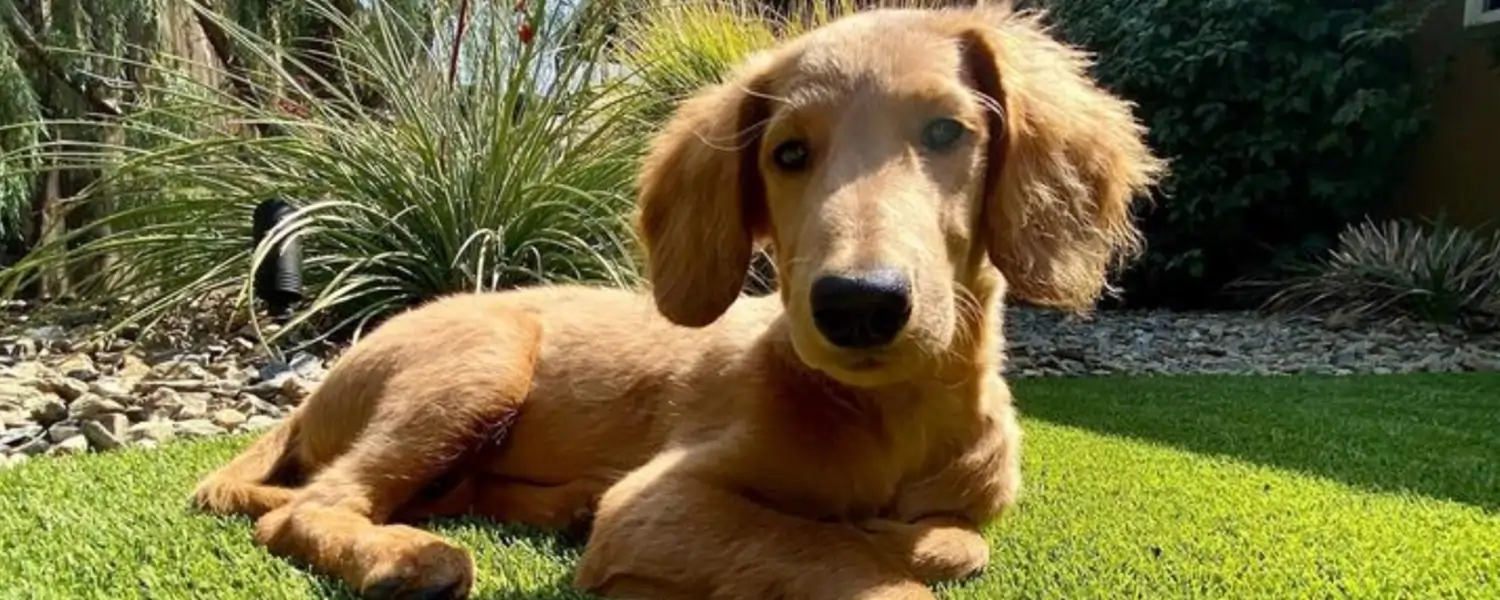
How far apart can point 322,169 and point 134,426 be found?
5.32 ft

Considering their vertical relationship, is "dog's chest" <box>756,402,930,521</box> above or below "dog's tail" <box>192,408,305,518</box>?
above

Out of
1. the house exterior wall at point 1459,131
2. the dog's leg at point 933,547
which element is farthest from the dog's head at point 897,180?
the house exterior wall at point 1459,131

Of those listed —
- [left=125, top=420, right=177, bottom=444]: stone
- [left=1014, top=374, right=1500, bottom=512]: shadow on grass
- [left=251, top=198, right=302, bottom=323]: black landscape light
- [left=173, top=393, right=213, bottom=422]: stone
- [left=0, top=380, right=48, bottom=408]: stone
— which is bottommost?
[left=1014, top=374, right=1500, bottom=512]: shadow on grass

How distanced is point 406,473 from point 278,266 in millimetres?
2407

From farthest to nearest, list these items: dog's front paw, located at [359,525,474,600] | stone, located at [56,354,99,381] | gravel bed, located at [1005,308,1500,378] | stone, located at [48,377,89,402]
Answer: gravel bed, located at [1005,308,1500,378] < stone, located at [56,354,99,381] < stone, located at [48,377,89,402] < dog's front paw, located at [359,525,474,600]

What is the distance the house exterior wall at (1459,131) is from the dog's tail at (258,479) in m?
8.22

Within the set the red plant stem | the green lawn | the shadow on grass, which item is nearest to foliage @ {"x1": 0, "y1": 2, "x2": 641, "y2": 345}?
the red plant stem

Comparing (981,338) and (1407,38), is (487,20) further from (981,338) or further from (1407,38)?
(1407,38)

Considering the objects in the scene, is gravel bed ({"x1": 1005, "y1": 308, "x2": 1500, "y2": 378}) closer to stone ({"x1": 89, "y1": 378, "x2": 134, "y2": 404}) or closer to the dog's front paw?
stone ({"x1": 89, "y1": 378, "x2": 134, "y2": 404})

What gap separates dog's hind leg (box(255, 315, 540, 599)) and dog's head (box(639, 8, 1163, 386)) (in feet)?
1.60

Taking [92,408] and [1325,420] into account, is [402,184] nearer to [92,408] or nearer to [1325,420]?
[92,408]

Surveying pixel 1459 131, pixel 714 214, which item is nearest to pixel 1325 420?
pixel 714 214

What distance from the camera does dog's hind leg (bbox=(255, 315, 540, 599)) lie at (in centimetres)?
190

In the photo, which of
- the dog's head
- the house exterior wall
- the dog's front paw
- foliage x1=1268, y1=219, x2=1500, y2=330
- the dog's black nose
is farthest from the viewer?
the house exterior wall
